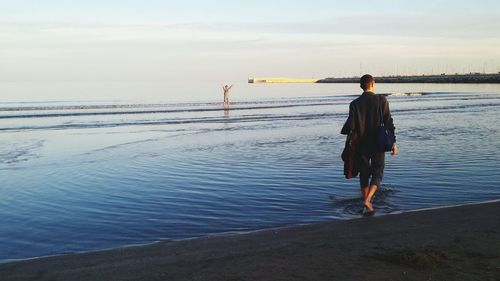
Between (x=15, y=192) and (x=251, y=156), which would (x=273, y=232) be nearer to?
(x=15, y=192)

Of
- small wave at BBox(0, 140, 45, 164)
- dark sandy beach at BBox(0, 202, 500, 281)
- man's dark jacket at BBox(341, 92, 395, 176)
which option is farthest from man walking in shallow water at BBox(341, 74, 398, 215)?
small wave at BBox(0, 140, 45, 164)

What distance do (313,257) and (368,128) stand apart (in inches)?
106

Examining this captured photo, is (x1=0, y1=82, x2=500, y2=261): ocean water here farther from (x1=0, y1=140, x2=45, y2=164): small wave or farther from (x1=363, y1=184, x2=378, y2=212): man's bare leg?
(x1=363, y1=184, x2=378, y2=212): man's bare leg

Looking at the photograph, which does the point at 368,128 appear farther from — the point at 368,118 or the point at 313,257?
the point at 313,257

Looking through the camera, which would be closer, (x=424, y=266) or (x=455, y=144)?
(x=424, y=266)

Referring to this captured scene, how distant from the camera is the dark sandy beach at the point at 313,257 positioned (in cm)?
450

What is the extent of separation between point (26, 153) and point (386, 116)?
12.1 m

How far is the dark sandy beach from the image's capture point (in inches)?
177

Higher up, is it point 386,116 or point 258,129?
point 386,116

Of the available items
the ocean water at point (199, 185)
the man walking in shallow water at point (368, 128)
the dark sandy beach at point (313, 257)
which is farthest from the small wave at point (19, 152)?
the man walking in shallow water at point (368, 128)

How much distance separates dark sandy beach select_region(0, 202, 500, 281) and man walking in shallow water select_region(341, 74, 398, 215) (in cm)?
94

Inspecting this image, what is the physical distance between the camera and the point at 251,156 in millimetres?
14102

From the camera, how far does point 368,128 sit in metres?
7.17

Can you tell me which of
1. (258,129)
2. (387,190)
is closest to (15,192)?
(387,190)
